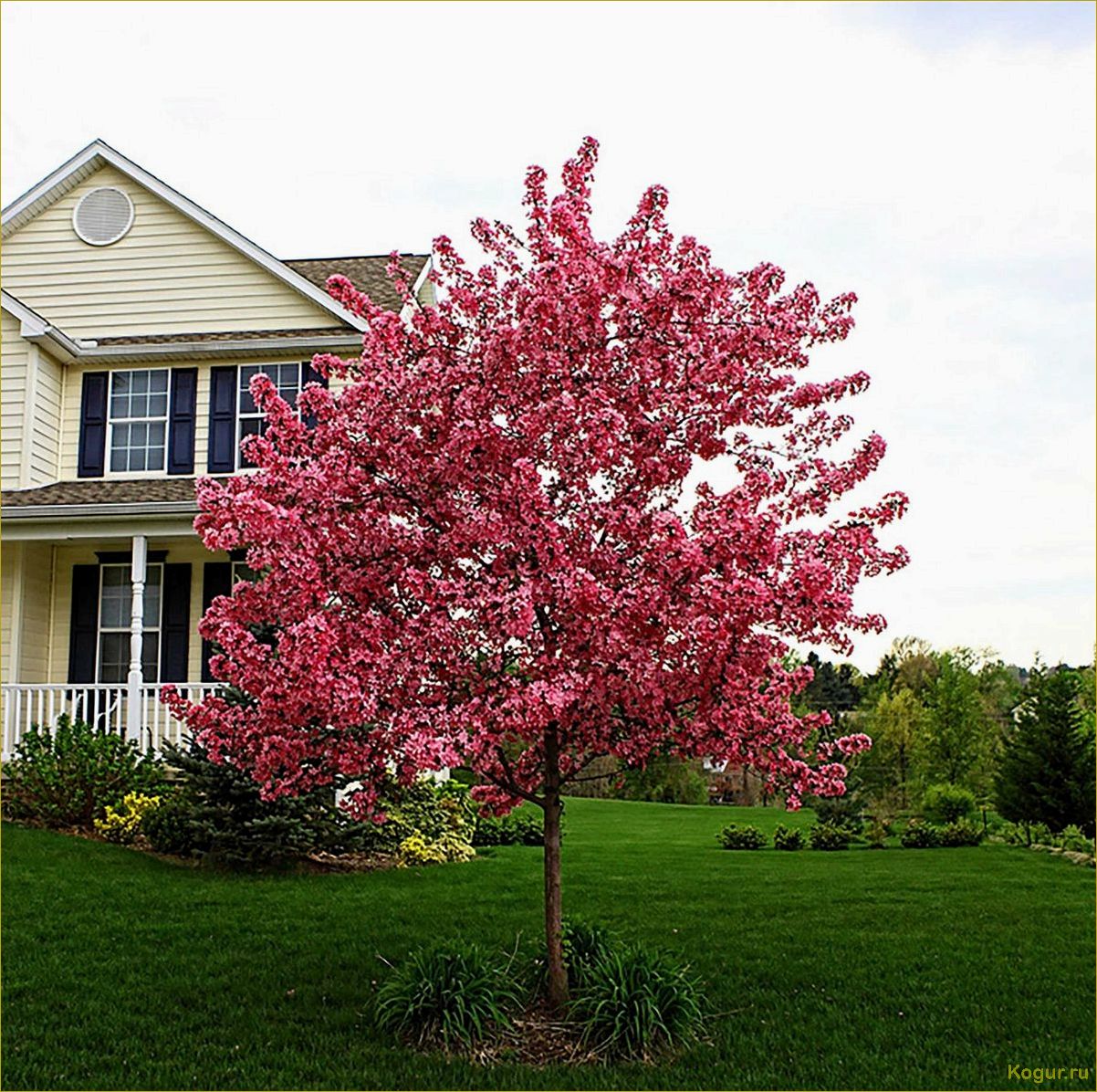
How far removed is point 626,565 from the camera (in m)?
6.65

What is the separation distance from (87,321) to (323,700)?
11841 mm

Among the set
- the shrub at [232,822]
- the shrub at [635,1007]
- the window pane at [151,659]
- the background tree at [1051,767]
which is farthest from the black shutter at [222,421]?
the background tree at [1051,767]

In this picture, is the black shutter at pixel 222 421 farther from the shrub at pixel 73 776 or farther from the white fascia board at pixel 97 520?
the shrub at pixel 73 776

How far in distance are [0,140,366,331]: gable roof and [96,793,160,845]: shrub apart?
6535 mm

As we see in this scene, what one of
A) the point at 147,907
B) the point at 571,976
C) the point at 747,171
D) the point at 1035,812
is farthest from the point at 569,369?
the point at 1035,812

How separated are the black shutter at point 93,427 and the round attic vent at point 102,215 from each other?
1.96 m

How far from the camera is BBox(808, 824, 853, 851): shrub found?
16047mm

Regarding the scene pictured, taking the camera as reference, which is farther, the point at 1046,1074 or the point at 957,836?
the point at 957,836

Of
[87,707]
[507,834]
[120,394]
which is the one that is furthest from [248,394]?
[507,834]

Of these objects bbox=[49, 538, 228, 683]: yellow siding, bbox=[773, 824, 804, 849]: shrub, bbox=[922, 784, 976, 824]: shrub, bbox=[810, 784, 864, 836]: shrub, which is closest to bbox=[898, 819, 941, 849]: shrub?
bbox=[810, 784, 864, 836]: shrub

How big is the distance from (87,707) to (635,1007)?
33.9 feet

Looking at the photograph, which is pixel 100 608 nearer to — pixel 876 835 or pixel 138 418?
pixel 138 418

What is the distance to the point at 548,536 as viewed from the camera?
637cm

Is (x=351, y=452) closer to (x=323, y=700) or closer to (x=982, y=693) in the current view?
(x=323, y=700)
